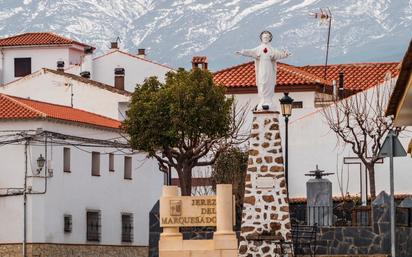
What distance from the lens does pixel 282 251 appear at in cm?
4944

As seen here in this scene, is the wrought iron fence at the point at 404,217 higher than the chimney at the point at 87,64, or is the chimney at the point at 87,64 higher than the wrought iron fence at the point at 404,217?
the chimney at the point at 87,64

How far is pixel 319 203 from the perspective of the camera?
55969 mm

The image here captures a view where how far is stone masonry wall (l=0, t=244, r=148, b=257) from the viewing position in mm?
75125

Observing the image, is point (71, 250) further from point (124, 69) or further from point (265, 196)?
point (265, 196)

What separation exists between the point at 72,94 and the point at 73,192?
11.1 meters

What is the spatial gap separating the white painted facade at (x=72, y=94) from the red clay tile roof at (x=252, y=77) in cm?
665

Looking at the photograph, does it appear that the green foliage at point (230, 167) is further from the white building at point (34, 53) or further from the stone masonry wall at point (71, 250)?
the white building at point (34, 53)

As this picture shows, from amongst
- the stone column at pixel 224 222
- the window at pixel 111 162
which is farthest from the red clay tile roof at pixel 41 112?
the stone column at pixel 224 222

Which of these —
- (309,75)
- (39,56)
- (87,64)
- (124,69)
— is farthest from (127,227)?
(39,56)

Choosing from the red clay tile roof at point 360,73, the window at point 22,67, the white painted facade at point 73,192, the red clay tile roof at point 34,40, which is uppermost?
the red clay tile roof at point 34,40

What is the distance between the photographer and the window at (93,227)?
263 feet

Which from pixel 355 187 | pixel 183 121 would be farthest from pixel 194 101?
pixel 355 187

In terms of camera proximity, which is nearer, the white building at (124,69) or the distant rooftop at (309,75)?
the distant rooftop at (309,75)

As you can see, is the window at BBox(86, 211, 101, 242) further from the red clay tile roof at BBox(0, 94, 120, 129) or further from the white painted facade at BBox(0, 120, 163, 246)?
the red clay tile roof at BBox(0, 94, 120, 129)
